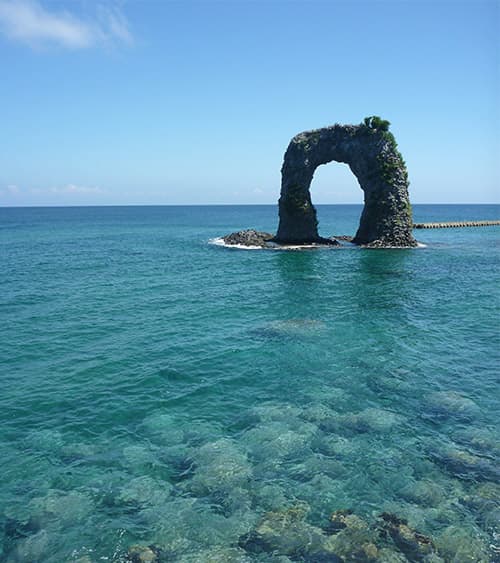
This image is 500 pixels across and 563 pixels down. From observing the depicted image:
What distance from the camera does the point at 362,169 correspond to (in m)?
78.5

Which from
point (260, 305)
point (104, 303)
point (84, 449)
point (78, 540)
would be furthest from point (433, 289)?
point (78, 540)

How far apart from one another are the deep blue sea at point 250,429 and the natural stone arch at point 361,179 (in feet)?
121

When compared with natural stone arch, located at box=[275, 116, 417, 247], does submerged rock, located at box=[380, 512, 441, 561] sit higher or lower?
lower

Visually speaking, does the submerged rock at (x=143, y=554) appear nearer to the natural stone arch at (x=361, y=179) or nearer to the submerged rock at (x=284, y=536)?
→ the submerged rock at (x=284, y=536)

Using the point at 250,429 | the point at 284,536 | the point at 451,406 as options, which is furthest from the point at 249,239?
the point at 284,536

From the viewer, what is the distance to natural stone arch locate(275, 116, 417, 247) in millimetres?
75625

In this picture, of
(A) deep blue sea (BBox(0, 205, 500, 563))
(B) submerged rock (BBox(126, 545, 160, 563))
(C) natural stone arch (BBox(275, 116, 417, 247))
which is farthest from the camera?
(C) natural stone arch (BBox(275, 116, 417, 247))

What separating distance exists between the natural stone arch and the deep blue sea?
36808mm

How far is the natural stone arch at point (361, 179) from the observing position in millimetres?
75625

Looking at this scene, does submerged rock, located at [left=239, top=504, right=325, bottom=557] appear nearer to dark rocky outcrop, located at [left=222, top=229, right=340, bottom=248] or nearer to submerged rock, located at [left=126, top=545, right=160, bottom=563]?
submerged rock, located at [left=126, top=545, right=160, bottom=563]

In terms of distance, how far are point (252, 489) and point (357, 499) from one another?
347 centimetres

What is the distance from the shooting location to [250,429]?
19266mm

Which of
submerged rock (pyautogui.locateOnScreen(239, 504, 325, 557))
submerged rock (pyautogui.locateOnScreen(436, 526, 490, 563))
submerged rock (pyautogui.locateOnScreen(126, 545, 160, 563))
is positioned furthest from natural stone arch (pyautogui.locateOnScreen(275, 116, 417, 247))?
submerged rock (pyautogui.locateOnScreen(126, 545, 160, 563))

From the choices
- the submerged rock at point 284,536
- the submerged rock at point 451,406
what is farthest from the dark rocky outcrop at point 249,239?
the submerged rock at point 284,536
